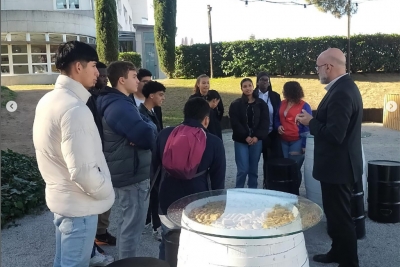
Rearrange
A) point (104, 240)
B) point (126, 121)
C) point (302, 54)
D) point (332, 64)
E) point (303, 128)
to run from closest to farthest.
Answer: point (126, 121), point (332, 64), point (104, 240), point (303, 128), point (302, 54)

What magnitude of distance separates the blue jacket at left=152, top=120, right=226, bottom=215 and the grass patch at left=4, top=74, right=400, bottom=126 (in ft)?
43.7

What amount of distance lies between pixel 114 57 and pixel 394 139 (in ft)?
52.8

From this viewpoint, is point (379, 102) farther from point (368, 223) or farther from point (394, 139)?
point (368, 223)

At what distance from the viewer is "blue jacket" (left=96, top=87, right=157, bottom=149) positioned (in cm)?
335

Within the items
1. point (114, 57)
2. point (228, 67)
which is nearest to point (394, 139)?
point (228, 67)

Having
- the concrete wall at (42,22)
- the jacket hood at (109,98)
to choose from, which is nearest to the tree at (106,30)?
the concrete wall at (42,22)

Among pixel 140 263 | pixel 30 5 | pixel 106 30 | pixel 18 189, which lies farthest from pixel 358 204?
pixel 30 5

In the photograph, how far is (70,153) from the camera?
237cm

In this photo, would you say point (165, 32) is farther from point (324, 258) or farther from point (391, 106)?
point (324, 258)

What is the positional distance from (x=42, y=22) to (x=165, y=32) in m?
8.14

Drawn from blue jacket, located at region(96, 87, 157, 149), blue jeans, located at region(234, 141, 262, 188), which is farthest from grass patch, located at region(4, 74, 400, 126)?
blue jacket, located at region(96, 87, 157, 149)

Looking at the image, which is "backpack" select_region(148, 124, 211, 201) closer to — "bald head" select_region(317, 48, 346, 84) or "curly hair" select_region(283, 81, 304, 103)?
"bald head" select_region(317, 48, 346, 84)

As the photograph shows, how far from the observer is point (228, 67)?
24.6 meters

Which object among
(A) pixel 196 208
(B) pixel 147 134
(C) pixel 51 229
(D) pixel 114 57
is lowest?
(C) pixel 51 229
